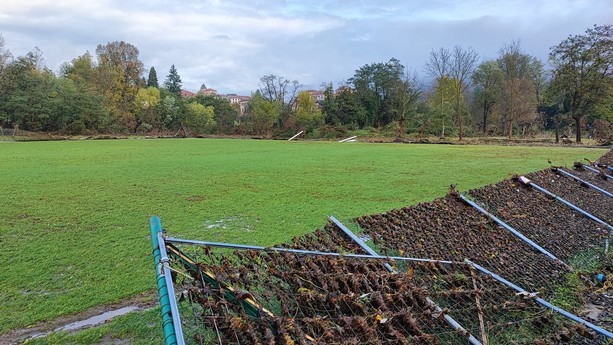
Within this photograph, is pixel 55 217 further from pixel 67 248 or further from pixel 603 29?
pixel 603 29

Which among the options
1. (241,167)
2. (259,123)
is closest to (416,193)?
→ (241,167)

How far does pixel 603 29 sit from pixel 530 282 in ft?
89.7

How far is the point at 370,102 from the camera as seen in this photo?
36.1 metres

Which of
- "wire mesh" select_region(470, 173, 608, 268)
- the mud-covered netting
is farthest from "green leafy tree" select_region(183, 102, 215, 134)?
the mud-covered netting

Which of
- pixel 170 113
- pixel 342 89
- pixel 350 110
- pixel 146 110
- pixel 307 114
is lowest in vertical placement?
pixel 307 114

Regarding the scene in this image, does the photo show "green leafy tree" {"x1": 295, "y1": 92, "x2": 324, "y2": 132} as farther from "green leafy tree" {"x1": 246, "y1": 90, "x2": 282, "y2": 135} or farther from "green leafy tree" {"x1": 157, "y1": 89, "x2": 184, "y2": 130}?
"green leafy tree" {"x1": 157, "y1": 89, "x2": 184, "y2": 130}

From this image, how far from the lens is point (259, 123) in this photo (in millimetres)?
37250

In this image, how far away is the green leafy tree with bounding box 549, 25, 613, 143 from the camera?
78.2 feet

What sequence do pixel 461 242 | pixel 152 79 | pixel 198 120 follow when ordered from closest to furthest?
1. pixel 461 242
2. pixel 198 120
3. pixel 152 79

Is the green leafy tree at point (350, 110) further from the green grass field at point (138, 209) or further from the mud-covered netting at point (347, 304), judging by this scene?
the mud-covered netting at point (347, 304)

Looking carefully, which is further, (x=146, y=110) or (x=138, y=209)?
(x=146, y=110)

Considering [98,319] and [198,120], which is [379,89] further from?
[98,319]

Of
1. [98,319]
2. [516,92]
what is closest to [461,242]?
[98,319]

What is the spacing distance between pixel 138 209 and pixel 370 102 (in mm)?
32051
